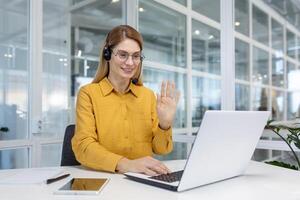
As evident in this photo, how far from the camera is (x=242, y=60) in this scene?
3.25 meters

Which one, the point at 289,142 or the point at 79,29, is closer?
the point at 289,142

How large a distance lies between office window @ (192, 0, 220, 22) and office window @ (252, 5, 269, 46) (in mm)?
454

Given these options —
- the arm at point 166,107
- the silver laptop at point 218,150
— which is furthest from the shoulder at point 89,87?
the silver laptop at point 218,150

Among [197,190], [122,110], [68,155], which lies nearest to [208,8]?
[122,110]

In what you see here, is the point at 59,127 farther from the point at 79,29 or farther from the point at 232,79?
the point at 232,79

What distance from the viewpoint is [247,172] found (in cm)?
128

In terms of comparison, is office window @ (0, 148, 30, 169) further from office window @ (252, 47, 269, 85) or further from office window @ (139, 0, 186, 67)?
office window @ (252, 47, 269, 85)

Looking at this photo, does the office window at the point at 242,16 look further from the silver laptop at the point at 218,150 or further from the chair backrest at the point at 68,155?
the silver laptop at the point at 218,150

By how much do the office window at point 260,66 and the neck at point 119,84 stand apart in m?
2.12

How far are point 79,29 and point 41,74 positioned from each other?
111cm

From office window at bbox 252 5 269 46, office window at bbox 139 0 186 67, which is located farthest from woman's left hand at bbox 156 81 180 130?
office window at bbox 252 5 269 46

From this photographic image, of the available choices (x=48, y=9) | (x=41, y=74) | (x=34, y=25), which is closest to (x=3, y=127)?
(x=41, y=74)

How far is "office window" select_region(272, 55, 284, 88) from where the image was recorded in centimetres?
304

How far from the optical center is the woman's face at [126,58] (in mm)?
1587
